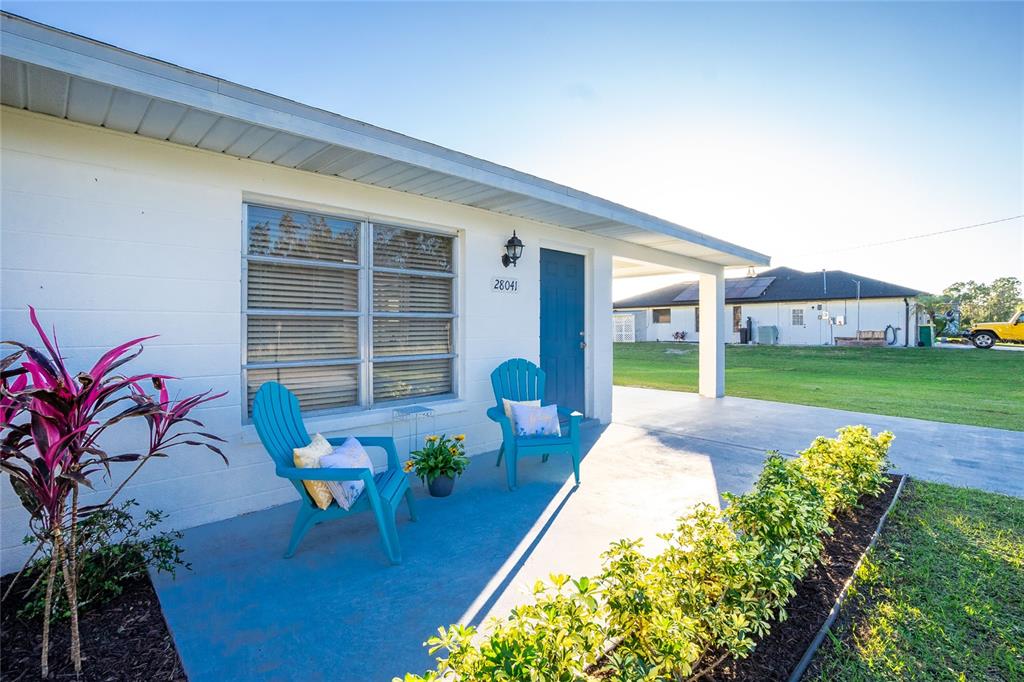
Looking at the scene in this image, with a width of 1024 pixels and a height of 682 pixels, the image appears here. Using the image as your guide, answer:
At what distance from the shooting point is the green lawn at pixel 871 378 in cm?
790

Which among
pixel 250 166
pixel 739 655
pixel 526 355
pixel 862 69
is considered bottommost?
pixel 739 655

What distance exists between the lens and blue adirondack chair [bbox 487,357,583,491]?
12.9 feet

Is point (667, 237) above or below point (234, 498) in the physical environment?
above

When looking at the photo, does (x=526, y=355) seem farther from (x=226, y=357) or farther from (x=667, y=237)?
(x=226, y=357)

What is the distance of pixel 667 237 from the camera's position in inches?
241

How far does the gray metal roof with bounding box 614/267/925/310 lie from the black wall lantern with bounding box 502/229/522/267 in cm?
2223

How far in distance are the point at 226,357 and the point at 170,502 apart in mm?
977

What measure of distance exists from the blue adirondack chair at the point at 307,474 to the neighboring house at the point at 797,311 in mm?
24286

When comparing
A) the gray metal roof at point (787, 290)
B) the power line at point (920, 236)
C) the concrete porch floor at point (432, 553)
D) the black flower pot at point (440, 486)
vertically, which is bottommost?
the concrete porch floor at point (432, 553)

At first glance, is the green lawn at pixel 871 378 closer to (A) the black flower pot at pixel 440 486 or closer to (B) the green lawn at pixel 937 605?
(B) the green lawn at pixel 937 605

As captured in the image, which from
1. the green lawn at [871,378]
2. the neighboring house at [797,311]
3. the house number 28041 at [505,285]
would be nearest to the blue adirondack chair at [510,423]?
the house number 28041 at [505,285]

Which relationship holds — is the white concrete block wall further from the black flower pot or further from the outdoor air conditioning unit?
the outdoor air conditioning unit

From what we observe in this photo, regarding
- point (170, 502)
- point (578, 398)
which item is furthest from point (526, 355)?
point (170, 502)

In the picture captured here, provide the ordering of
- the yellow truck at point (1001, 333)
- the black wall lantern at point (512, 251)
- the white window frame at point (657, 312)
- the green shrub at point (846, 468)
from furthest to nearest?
the white window frame at point (657, 312), the yellow truck at point (1001, 333), the black wall lantern at point (512, 251), the green shrub at point (846, 468)
